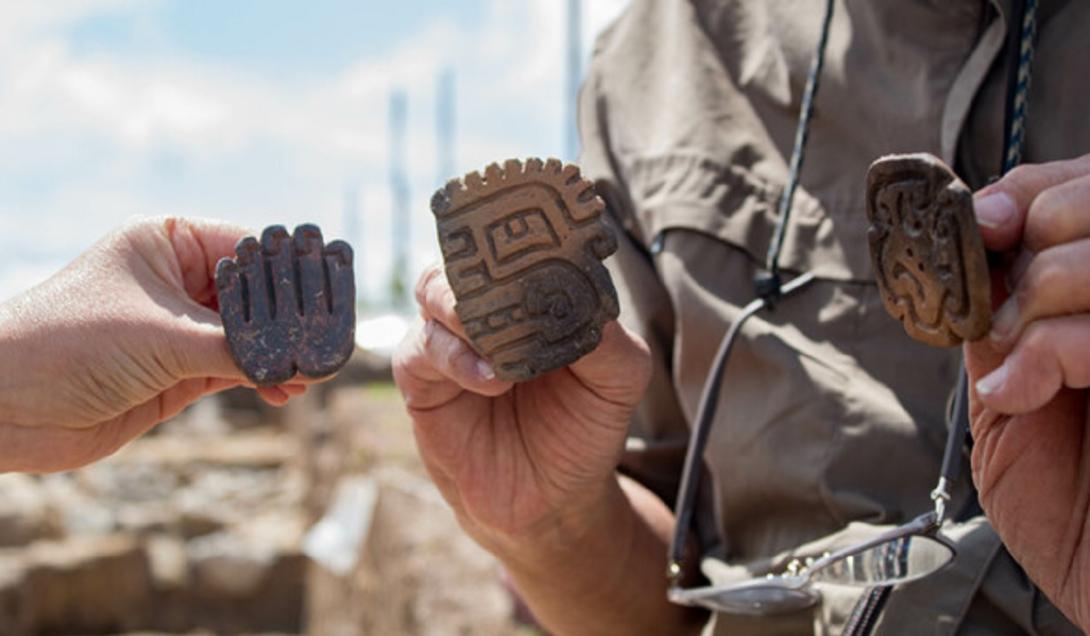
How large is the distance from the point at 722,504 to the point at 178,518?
13.3 meters

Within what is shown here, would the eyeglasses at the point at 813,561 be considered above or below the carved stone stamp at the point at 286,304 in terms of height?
below

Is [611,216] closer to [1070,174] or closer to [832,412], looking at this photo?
[832,412]

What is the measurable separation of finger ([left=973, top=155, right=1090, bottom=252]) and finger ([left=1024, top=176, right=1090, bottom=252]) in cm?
2

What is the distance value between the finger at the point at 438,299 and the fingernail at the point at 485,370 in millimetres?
35

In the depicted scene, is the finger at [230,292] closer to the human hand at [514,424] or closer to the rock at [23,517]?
the human hand at [514,424]

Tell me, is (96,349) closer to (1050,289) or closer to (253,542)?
(1050,289)

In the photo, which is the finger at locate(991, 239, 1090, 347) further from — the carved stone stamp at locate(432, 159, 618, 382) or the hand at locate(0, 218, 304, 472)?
the hand at locate(0, 218, 304, 472)

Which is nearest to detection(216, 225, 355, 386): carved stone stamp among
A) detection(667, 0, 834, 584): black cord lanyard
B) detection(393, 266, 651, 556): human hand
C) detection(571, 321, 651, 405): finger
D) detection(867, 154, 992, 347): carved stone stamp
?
detection(393, 266, 651, 556): human hand

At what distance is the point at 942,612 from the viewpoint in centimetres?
166

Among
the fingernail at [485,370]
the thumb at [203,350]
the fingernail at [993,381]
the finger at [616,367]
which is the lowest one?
the finger at [616,367]

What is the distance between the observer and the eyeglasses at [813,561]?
1561 millimetres

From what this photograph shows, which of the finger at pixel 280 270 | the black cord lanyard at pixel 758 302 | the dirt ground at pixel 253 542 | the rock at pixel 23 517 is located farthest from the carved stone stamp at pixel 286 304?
the rock at pixel 23 517

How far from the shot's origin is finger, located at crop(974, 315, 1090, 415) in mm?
1152

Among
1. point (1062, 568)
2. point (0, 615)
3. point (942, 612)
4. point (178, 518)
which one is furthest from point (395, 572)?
point (178, 518)
